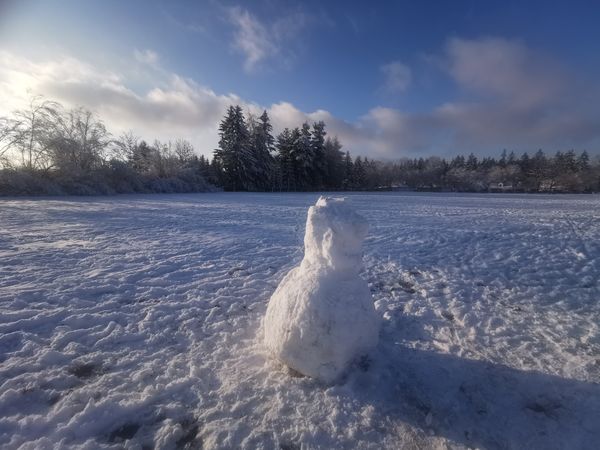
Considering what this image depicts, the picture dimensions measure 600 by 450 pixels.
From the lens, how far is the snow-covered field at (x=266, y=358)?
7.89ft

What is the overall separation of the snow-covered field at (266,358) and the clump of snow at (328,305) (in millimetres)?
224

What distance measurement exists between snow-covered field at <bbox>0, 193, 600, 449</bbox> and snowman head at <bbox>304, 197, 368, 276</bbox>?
1114mm

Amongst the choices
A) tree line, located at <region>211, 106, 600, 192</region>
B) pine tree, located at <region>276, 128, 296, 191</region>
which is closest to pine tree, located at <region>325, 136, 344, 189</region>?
tree line, located at <region>211, 106, 600, 192</region>

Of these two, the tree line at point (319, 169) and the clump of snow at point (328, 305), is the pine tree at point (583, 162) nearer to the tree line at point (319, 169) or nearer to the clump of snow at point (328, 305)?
the tree line at point (319, 169)

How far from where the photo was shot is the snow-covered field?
240cm

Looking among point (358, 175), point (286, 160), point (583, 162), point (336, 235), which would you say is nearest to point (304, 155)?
point (286, 160)

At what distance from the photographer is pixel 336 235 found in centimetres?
290

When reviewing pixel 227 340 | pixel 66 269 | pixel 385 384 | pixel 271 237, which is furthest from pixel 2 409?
pixel 271 237

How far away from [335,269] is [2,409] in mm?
3193

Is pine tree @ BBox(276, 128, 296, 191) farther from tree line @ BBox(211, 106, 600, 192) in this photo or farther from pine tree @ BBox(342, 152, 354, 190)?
pine tree @ BBox(342, 152, 354, 190)

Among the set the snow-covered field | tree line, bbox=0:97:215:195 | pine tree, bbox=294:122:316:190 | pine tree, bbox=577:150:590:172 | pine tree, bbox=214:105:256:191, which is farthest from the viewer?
pine tree, bbox=577:150:590:172

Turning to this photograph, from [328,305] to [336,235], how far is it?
681 mm

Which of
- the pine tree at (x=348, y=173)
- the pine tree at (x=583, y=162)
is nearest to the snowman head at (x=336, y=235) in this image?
the pine tree at (x=348, y=173)

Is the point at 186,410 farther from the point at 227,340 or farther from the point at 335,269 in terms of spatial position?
the point at 335,269
